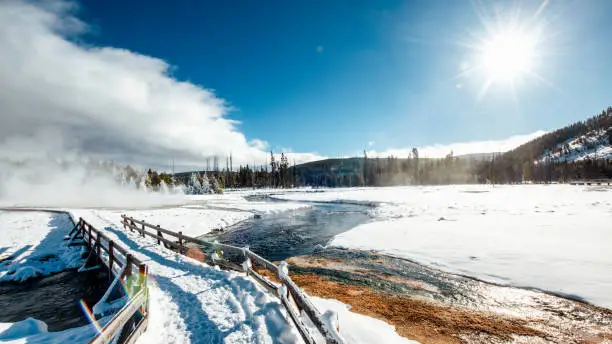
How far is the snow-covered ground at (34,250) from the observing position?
12.5 meters

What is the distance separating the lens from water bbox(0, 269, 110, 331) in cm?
844

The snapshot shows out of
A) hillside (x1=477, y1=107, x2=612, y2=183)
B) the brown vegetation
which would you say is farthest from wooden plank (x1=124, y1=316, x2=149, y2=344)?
hillside (x1=477, y1=107, x2=612, y2=183)

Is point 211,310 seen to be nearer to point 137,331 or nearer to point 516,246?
point 137,331

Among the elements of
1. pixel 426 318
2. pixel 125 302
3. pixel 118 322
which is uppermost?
pixel 118 322

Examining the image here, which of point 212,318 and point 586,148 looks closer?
point 212,318

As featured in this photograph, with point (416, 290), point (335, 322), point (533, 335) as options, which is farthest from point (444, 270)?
point (335, 322)

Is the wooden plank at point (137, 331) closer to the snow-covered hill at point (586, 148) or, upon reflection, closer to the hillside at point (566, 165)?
the hillside at point (566, 165)

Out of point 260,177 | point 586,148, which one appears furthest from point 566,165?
point 260,177

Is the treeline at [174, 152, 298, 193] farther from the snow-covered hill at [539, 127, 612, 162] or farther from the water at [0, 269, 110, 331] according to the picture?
the snow-covered hill at [539, 127, 612, 162]

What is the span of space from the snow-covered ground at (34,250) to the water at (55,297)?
0.86 meters

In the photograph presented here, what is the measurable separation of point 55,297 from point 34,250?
855 centimetres

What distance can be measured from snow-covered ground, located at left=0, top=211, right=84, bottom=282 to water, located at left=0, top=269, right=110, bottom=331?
34.0 inches

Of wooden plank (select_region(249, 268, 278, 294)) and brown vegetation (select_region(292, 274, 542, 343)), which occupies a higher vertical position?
wooden plank (select_region(249, 268, 278, 294))

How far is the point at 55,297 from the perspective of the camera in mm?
9977
